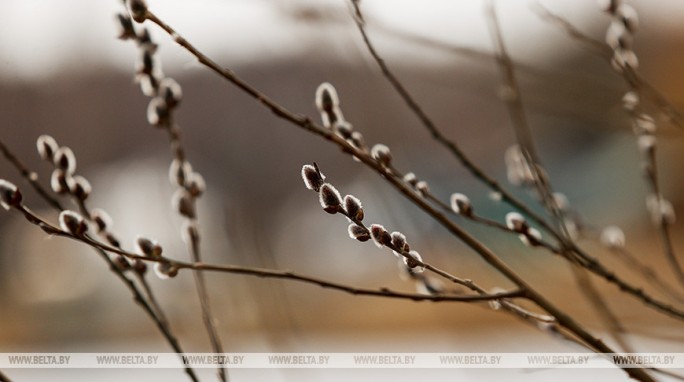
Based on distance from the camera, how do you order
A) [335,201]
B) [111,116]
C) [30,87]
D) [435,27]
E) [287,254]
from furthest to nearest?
[111,116] < [287,254] < [30,87] < [435,27] < [335,201]

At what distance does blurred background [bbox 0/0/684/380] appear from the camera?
2.52 ft

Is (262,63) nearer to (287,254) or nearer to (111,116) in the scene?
(287,254)

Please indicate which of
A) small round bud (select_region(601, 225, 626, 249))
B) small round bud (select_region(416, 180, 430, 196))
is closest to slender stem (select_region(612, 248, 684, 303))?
small round bud (select_region(601, 225, 626, 249))

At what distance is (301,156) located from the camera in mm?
1390

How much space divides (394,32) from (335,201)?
0.82 ft

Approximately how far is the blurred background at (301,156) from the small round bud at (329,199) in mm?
216

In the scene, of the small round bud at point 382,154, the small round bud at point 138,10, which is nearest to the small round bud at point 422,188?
the small round bud at point 382,154

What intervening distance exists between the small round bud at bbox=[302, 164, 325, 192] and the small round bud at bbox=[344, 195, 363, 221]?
0.02 metres

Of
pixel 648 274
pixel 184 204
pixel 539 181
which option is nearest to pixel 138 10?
pixel 184 204

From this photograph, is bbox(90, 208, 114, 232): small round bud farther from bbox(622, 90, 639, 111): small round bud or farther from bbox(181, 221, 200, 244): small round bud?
bbox(622, 90, 639, 111): small round bud

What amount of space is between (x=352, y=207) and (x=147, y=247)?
0.15 m

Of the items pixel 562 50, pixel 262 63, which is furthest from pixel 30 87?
pixel 562 50

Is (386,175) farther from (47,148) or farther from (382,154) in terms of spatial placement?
(47,148)

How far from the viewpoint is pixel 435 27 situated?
0.78 meters
